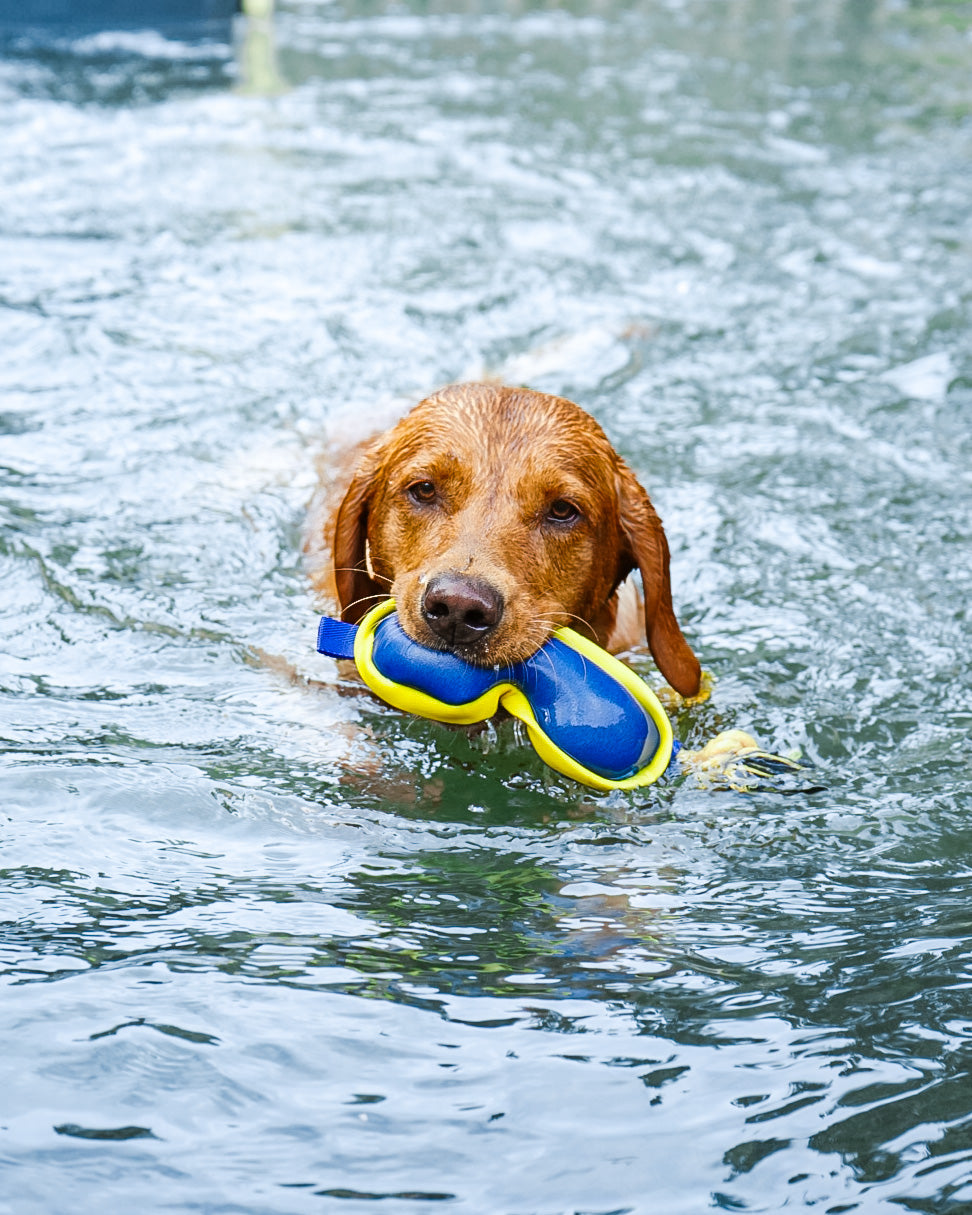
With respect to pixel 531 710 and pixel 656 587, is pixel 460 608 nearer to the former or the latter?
pixel 531 710

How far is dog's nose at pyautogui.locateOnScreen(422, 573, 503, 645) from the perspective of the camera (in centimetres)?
365

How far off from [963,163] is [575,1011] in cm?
1006

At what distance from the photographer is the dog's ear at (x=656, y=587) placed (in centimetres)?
443

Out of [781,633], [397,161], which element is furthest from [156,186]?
[781,633]

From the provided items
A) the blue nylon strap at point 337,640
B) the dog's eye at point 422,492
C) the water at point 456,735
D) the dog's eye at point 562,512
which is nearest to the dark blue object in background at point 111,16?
the water at point 456,735

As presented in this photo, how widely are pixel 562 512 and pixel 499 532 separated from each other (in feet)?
0.92

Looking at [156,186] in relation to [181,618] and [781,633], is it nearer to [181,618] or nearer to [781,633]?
[181,618]

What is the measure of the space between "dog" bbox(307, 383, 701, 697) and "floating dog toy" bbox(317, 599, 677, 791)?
2.2 inches

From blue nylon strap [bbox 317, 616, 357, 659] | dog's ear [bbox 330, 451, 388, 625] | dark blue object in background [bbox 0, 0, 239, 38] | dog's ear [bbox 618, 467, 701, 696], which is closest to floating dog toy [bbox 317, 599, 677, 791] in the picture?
blue nylon strap [bbox 317, 616, 357, 659]

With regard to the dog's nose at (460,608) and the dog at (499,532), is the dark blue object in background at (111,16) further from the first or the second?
the dog's nose at (460,608)

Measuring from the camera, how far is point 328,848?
3.58 meters

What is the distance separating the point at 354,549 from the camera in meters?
4.65

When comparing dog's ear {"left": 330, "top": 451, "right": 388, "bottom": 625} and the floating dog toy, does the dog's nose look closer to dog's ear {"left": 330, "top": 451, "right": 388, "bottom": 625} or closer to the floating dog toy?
the floating dog toy

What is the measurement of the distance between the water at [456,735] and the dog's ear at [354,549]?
324mm
